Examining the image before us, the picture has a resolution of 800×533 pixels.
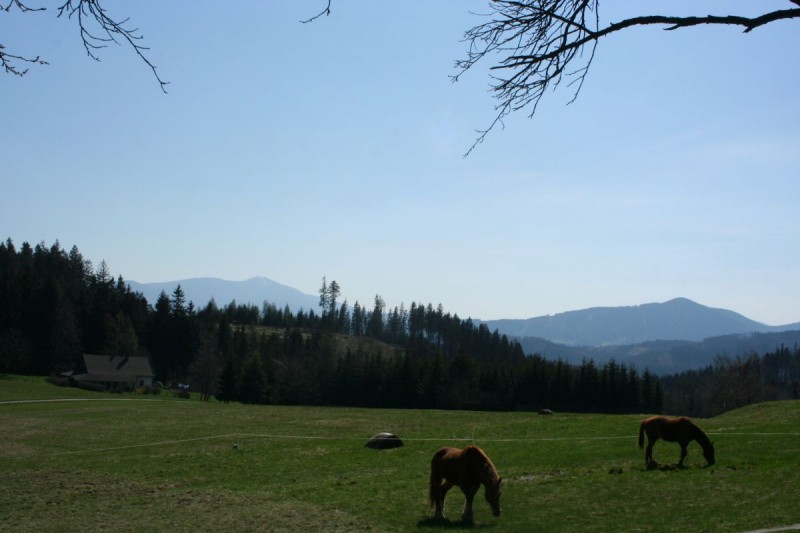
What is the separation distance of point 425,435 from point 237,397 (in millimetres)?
66041

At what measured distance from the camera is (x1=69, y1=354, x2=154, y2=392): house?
105812mm

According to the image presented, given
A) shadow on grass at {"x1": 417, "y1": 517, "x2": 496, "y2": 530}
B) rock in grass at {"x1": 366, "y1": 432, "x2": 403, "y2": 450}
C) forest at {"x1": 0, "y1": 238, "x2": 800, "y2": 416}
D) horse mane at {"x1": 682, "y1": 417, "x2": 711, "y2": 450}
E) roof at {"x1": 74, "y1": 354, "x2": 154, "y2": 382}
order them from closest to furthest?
shadow on grass at {"x1": 417, "y1": 517, "x2": 496, "y2": 530} → horse mane at {"x1": 682, "y1": 417, "x2": 711, "y2": 450} → rock in grass at {"x1": 366, "y1": 432, "x2": 403, "y2": 450} → forest at {"x1": 0, "y1": 238, "x2": 800, "y2": 416} → roof at {"x1": 74, "y1": 354, "x2": 154, "y2": 382}

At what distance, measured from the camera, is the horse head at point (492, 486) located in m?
14.8

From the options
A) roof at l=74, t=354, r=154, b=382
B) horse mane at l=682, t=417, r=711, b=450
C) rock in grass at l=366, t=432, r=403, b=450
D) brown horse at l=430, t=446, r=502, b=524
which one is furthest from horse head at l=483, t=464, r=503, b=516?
roof at l=74, t=354, r=154, b=382

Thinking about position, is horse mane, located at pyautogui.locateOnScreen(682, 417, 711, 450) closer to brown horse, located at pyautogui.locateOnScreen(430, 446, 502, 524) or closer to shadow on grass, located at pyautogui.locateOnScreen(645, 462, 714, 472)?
shadow on grass, located at pyautogui.locateOnScreen(645, 462, 714, 472)

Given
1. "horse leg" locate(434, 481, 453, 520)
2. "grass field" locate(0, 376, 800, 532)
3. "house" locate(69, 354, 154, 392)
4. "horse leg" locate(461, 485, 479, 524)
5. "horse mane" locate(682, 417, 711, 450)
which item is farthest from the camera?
"house" locate(69, 354, 154, 392)

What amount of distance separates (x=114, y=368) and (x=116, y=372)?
115cm

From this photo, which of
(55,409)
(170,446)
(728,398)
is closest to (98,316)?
(55,409)

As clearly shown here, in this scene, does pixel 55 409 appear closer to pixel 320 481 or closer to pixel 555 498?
pixel 320 481

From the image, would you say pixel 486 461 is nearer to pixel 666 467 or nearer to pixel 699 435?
pixel 666 467

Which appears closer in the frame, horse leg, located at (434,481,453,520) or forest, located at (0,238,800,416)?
horse leg, located at (434,481,453,520)

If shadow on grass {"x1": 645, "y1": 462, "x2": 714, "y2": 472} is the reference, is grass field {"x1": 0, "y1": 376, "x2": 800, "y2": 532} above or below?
below

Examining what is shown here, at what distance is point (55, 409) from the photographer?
57125 mm

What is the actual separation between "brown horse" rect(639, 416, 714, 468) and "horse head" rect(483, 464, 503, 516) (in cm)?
780
